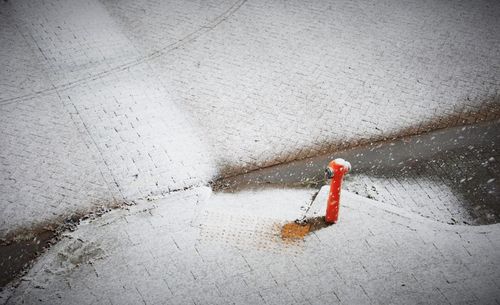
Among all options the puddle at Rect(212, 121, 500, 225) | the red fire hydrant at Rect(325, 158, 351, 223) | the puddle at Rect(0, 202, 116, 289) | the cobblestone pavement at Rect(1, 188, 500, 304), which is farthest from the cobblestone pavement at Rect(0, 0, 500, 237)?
the red fire hydrant at Rect(325, 158, 351, 223)

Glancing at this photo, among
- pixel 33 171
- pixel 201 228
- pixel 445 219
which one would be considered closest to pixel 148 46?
pixel 33 171

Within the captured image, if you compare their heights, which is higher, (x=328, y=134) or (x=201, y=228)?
(x=328, y=134)

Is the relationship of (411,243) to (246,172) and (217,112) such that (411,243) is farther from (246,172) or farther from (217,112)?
(217,112)

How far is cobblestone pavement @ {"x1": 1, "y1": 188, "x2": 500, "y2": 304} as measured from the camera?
323 cm

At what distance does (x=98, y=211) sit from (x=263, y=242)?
232cm

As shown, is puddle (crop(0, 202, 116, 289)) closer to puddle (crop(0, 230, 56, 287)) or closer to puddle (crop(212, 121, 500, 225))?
puddle (crop(0, 230, 56, 287))

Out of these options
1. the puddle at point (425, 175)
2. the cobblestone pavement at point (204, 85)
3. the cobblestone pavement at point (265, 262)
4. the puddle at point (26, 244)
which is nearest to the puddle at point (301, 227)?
the cobblestone pavement at point (265, 262)

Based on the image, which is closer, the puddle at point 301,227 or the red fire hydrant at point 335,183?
the red fire hydrant at point 335,183

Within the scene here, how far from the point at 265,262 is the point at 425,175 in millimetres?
2897

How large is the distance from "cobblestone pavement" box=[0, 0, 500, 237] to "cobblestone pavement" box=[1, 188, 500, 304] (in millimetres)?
888

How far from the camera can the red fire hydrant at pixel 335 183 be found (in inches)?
130

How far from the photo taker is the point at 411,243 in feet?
11.7

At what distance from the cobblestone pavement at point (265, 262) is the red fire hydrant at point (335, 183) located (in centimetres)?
14

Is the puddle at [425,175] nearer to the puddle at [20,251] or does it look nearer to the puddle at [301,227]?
the puddle at [301,227]
